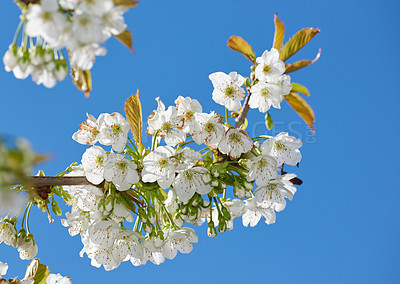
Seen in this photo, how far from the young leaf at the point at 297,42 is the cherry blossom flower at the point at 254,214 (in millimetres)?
739

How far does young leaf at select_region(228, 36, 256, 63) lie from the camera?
1.83 meters

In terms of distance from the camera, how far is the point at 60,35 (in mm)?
1055

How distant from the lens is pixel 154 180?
165 centimetres

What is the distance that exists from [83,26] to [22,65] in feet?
1.01

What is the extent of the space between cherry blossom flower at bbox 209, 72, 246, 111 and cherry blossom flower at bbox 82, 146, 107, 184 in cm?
60

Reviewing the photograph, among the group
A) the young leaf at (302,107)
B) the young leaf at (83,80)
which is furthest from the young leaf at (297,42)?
the young leaf at (83,80)

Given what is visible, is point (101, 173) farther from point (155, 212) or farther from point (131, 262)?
point (131, 262)

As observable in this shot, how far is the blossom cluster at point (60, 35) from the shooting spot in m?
1.02

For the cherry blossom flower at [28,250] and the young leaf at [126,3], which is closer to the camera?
the young leaf at [126,3]

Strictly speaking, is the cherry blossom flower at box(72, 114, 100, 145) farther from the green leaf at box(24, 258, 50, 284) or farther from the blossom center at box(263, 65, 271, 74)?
the blossom center at box(263, 65, 271, 74)

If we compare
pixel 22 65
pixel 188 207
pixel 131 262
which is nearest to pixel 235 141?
pixel 188 207

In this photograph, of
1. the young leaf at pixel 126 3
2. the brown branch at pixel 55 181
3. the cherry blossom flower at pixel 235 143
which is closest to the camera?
the young leaf at pixel 126 3

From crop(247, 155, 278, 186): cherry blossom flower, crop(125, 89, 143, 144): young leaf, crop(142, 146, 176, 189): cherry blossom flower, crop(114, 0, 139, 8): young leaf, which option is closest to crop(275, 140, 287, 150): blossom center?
crop(247, 155, 278, 186): cherry blossom flower

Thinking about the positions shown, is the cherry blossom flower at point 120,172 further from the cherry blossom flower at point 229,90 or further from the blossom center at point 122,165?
the cherry blossom flower at point 229,90
